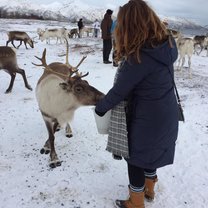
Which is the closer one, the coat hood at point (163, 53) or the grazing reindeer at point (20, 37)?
the coat hood at point (163, 53)

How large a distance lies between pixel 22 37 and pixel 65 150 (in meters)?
11.3

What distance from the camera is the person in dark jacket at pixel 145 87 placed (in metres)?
2.02

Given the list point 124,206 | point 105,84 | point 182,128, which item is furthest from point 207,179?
point 105,84

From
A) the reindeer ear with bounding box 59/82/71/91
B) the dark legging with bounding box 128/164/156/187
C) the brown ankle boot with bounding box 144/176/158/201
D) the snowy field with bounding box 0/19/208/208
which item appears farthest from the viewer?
the reindeer ear with bounding box 59/82/71/91

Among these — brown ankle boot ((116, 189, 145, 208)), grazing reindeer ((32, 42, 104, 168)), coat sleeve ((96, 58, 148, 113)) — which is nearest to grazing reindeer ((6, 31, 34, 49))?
grazing reindeer ((32, 42, 104, 168))

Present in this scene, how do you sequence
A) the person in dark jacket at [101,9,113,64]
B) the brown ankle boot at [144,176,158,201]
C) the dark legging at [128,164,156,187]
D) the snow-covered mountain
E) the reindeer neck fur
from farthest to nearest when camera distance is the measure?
1. the snow-covered mountain
2. the person in dark jacket at [101,9,113,64]
3. the reindeer neck fur
4. the brown ankle boot at [144,176,158,201]
5. the dark legging at [128,164,156,187]

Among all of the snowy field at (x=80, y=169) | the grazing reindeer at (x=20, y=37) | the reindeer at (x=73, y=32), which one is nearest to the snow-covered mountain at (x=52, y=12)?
the reindeer at (x=73, y=32)

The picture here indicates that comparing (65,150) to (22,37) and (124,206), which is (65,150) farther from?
(22,37)

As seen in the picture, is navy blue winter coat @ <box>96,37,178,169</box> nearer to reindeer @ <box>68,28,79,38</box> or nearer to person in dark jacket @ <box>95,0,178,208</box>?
person in dark jacket @ <box>95,0,178,208</box>

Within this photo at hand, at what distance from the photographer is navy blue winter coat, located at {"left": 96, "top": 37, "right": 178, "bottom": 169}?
2049 millimetres

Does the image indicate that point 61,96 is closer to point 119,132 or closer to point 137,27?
point 119,132

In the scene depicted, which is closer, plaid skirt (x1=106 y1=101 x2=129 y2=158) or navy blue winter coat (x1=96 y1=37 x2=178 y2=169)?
navy blue winter coat (x1=96 y1=37 x2=178 y2=169)

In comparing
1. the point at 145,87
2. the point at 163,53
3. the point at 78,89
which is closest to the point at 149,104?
the point at 145,87

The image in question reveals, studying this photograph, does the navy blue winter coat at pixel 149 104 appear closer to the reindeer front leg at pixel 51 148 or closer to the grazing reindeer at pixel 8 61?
the reindeer front leg at pixel 51 148
